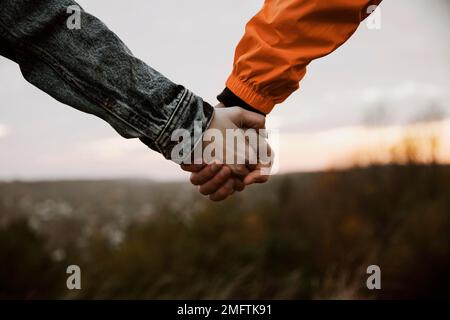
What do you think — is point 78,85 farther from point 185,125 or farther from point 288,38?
point 288,38


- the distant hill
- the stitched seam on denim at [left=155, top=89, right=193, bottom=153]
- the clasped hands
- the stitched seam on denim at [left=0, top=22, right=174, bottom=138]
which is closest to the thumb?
the clasped hands

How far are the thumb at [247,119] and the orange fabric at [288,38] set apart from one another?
0.10 m

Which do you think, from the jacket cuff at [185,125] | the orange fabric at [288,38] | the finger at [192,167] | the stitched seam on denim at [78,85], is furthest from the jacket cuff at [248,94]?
the stitched seam on denim at [78,85]

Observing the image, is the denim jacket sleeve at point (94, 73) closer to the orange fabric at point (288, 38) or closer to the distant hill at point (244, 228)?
the orange fabric at point (288, 38)

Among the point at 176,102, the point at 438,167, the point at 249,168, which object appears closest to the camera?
the point at 176,102

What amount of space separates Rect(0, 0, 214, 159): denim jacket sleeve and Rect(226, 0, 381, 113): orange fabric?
0.33 m

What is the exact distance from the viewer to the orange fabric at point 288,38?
187 centimetres

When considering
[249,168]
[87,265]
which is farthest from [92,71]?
[87,265]

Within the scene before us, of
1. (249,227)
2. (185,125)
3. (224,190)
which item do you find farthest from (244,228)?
(185,125)

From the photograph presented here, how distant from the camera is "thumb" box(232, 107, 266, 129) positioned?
201cm

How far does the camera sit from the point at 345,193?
49.0ft
